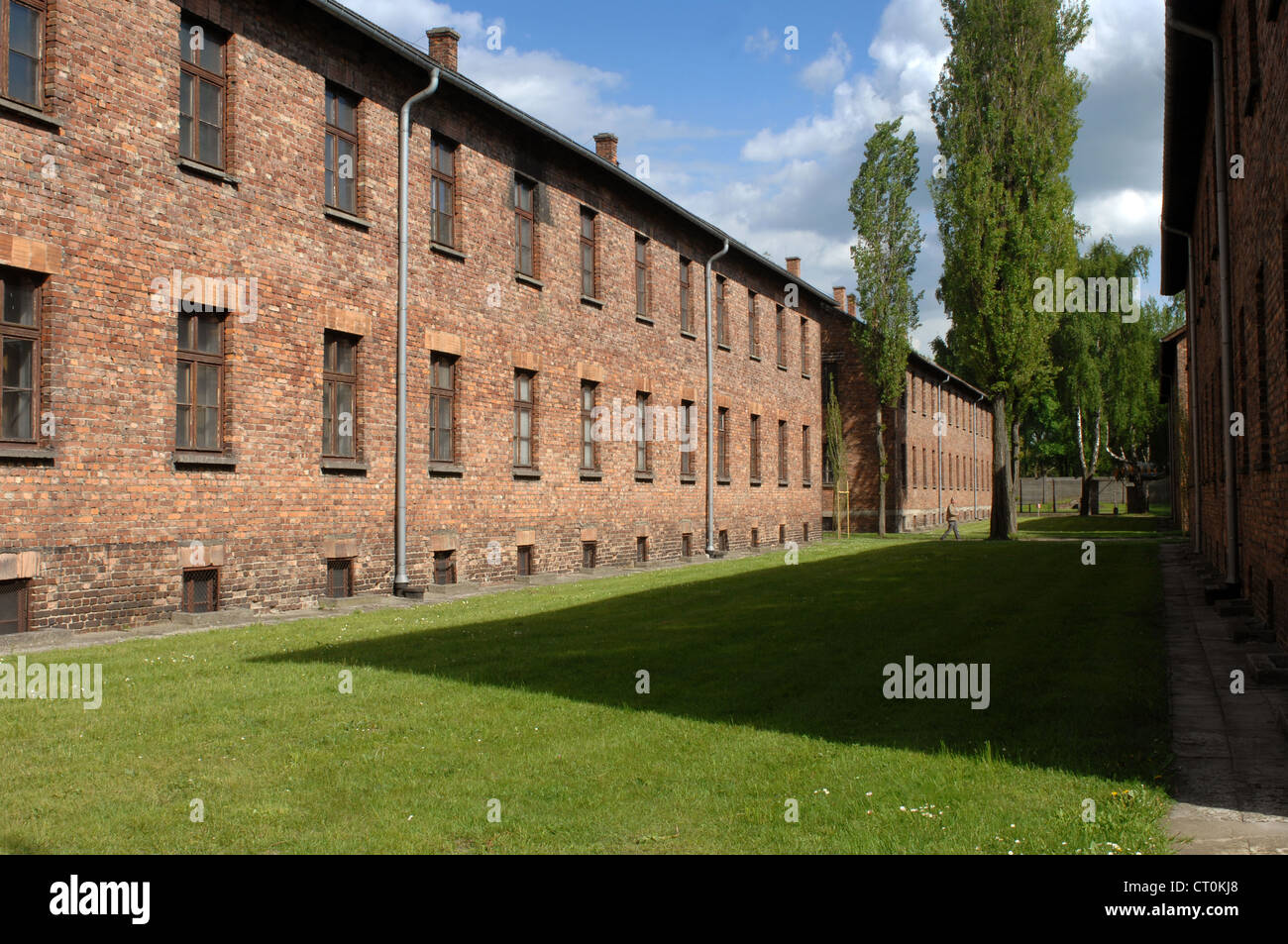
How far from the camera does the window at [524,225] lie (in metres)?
20.4

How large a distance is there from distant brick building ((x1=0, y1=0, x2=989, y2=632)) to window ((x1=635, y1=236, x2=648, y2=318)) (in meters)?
0.76

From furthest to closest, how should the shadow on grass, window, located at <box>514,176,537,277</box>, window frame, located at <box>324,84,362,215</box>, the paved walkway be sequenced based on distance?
1. window, located at <box>514,176,537,277</box>
2. window frame, located at <box>324,84,362,215</box>
3. the shadow on grass
4. the paved walkway

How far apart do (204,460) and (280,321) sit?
2312mm

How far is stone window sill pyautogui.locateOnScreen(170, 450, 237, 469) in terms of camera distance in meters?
13.2

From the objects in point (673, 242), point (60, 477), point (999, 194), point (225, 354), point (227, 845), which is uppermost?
point (999, 194)

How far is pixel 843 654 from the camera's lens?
10.4 metres

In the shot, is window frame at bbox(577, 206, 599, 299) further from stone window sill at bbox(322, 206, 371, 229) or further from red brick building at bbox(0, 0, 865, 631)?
stone window sill at bbox(322, 206, 371, 229)

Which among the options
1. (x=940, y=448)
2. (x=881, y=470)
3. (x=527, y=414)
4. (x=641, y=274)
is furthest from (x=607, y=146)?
(x=940, y=448)

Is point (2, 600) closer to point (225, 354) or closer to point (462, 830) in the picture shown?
point (225, 354)

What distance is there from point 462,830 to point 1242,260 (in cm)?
1180

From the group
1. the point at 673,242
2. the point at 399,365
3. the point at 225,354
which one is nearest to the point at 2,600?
the point at 225,354

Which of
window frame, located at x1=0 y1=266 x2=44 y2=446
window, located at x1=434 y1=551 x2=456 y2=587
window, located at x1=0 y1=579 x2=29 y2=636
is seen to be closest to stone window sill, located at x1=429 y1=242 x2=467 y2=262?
window, located at x1=434 y1=551 x2=456 y2=587

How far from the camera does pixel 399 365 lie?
1683 centimetres

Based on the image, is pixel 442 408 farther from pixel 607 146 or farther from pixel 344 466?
pixel 607 146
